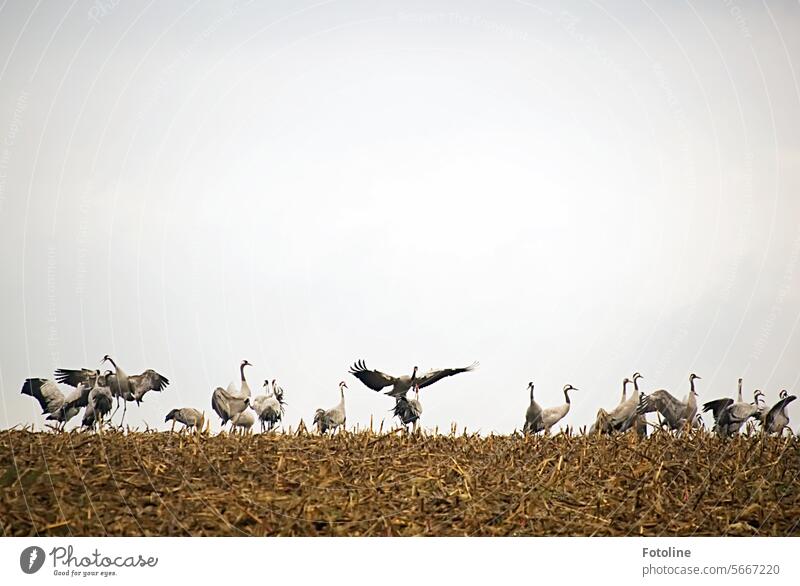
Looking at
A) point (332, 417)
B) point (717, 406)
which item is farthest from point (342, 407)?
point (717, 406)

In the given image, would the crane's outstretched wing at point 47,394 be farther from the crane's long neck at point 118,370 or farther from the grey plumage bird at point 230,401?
the grey plumage bird at point 230,401

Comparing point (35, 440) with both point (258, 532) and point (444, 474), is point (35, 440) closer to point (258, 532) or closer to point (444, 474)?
point (258, 532)

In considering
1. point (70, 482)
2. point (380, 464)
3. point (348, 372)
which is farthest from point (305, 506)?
point (348, 372)

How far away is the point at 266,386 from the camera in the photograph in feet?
26.0

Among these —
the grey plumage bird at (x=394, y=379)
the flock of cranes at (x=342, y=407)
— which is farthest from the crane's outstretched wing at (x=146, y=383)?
the grey plumage bird at (x=394, y=379)

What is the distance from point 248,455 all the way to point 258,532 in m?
0.81

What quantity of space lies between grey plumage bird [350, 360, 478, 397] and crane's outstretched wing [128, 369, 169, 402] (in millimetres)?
1530

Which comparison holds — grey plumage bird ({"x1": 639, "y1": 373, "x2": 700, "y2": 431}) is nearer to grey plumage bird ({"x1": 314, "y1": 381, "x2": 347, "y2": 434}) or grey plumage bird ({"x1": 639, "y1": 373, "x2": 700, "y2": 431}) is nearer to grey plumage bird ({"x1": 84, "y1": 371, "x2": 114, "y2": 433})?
grey plumage bird ({"x1": 314, "y1": 381, "x2": 347, "y2": 434})

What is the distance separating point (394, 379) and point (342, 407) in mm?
615

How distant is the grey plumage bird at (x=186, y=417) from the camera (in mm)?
7090

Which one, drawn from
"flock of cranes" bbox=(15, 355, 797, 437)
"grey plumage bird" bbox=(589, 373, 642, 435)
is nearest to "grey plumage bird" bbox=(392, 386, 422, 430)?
"flock of cranes" bbox=(15, 355, 797, 437)

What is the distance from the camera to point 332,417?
749cm
